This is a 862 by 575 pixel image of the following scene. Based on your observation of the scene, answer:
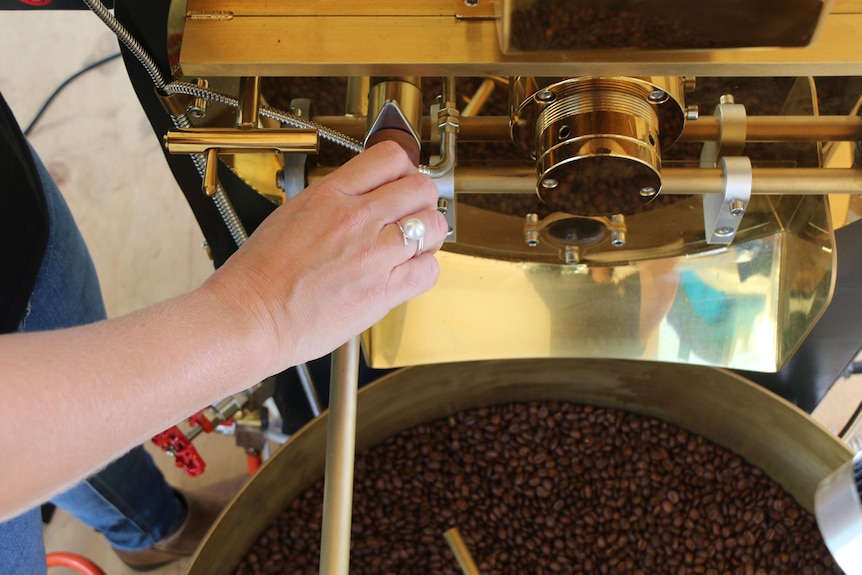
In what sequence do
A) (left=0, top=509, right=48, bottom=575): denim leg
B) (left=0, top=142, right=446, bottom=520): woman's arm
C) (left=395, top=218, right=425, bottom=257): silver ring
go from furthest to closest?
(left=0, top=509, right=48, bottom=575): denim leg, (left=395, top=218, right=425, bottom=257): silver ring, (left=0, top=142, right=446, bottom=520): woman's arm

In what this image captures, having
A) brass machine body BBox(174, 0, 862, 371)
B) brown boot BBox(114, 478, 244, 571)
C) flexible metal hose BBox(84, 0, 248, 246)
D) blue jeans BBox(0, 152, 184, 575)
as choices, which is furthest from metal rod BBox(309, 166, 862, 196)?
brown boot BBox(114, 478, 244, 571)

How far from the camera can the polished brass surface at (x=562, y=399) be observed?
36.2 inches

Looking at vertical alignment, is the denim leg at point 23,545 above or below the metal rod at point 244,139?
below

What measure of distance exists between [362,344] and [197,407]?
366mm

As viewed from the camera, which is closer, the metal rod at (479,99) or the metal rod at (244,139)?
the metal rod at (244,139)

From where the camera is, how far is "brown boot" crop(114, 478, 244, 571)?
1264 millimetres

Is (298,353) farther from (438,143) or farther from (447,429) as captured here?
(447,429)

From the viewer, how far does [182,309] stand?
483mm

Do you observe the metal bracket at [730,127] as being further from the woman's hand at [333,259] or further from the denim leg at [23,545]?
the denim leg at [23,545]

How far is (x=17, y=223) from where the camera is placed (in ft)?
2.53

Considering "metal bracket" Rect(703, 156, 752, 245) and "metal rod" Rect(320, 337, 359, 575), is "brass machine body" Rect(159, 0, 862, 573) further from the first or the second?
"metal rod" Rect(320, 337, 359, 575)

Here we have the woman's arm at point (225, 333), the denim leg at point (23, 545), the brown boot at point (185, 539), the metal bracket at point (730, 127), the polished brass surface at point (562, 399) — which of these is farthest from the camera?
the brown boot at point (185, 539)

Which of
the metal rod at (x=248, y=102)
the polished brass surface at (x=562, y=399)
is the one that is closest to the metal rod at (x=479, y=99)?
the polished brass surface at (x=562, y=399)

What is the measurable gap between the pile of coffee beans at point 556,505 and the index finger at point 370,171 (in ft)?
2.01
